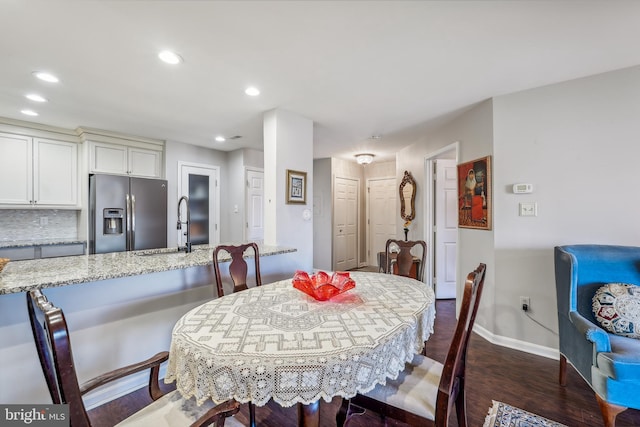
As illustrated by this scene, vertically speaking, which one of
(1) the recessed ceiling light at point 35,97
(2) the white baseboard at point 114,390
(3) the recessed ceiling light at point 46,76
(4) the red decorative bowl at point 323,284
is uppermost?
(1) the recessed ceiling light at point 35,97

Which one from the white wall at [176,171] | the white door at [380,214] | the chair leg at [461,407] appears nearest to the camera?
the chair leg at [461,407]

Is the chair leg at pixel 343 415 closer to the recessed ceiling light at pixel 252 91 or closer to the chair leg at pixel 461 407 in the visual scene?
the chair leg at pixel 461 407

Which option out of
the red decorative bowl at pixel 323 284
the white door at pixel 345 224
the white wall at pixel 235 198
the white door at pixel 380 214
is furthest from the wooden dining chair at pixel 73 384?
the white door at pixel 380 214

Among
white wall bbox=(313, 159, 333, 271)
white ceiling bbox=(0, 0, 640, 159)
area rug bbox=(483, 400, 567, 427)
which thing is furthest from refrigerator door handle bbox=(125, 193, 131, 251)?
area rug bbox=(483, 400, 567, 427)

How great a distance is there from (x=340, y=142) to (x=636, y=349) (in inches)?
149

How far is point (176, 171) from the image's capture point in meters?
4.49

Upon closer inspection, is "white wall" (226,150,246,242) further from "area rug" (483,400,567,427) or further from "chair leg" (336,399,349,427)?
"area rug" (483,400,567,427)

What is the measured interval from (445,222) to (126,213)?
14.5 feet

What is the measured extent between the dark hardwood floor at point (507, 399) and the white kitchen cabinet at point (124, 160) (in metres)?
3.09

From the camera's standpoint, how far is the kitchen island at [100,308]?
62.0 inches

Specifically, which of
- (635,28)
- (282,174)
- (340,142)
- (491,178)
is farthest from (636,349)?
(340,142)

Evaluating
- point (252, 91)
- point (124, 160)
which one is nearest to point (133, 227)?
point (124, 160)

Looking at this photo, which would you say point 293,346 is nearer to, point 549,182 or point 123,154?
point 549,182

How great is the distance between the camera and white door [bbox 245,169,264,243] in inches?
192
